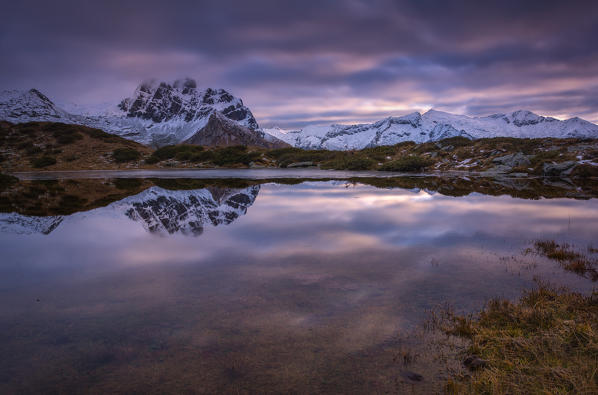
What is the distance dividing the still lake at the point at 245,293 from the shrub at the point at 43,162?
74380 mm

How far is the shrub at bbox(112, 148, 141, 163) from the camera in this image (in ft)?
288

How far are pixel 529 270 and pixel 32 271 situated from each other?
48.9 ft

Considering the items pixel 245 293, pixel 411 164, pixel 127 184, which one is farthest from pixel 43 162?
pixel 245 293

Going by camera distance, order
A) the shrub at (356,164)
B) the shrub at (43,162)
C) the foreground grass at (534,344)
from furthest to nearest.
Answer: the shrub at (356,164)
the shrub at (43,162)
the foreground grass at (534,344)

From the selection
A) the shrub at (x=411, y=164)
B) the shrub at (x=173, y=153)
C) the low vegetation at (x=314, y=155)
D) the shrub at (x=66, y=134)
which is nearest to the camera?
the low vegetation at (x=314, y=155)

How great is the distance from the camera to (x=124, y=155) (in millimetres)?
88938

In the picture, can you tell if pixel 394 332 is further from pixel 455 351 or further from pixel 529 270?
pixel 529 270

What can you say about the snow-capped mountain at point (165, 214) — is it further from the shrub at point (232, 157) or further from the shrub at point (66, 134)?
the shrub at point (66, 134)

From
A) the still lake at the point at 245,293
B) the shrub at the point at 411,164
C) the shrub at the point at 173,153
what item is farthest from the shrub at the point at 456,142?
the still lake at the point at 245,293

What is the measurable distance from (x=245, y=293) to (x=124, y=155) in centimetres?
9425

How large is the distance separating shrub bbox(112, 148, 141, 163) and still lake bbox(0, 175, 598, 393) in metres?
77.5

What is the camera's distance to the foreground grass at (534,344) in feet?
15.5

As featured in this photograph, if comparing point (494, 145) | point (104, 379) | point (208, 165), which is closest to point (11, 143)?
point (208, 165)

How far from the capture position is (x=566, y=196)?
27078 millimetres
